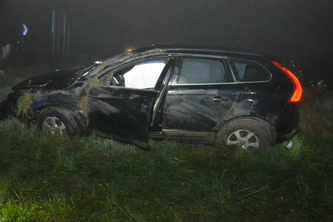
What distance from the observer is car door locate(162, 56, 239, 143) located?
199 inches

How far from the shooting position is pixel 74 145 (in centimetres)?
516

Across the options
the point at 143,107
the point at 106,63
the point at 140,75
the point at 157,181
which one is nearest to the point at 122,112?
the point at 143,107

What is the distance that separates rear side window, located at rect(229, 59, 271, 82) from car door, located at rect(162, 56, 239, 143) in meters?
0.12

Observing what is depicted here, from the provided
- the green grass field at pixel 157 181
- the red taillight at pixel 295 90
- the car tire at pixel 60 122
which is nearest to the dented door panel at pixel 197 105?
the green grass field at pixel 157 181

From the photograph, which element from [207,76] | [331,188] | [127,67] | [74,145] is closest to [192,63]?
[207,76]

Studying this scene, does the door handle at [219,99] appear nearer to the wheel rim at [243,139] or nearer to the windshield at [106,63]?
the wheel rim at [243,139]

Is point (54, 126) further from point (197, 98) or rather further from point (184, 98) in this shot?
point (197, 98)

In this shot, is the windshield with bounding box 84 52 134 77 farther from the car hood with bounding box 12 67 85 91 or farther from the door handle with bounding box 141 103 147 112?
the door handle with bounding box 141 103 147 112

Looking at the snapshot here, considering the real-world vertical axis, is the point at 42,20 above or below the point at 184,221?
above

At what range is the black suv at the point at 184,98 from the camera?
5.04 metres

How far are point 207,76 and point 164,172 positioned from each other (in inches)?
59.7

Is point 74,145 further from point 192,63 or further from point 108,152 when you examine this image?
point 192,63

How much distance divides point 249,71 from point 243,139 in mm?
949

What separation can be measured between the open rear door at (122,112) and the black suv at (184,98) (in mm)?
13
